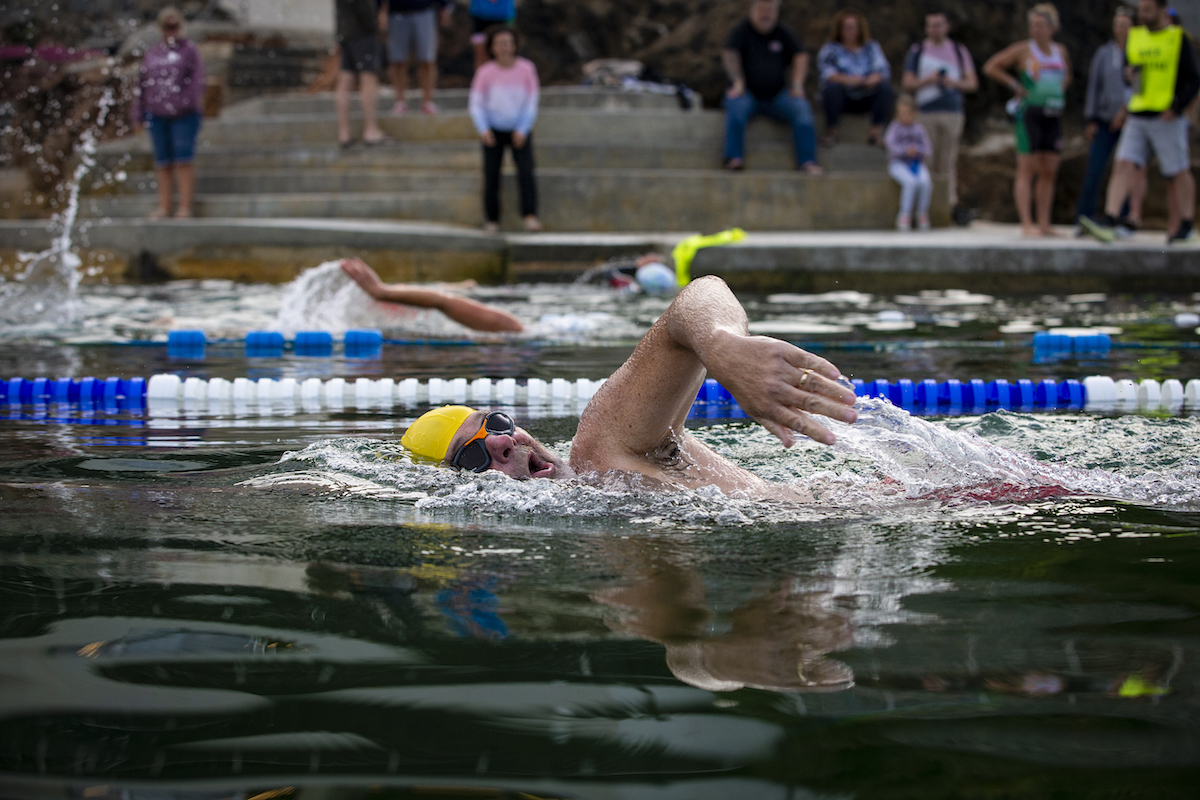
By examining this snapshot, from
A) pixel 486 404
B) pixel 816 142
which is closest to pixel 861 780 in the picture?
pixel 486 404

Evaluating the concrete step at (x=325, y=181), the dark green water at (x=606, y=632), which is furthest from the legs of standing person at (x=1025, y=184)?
the dark green water at (x=606, y=632)

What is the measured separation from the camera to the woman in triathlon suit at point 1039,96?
34.2 ft

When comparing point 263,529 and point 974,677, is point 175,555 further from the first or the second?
point 974,677

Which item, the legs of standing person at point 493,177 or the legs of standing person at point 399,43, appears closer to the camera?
the legs of standing person at point 493,177

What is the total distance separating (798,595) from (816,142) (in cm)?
1195

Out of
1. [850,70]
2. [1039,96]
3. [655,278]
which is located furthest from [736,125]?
[655,278]

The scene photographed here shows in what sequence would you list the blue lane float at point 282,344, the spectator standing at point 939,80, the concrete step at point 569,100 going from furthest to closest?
1. the concrete step at point 569,100
2. the spectator standing at point 939,80
3. the blue lane float at point 282,344

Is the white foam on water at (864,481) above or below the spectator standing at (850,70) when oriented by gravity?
below

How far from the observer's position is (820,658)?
2.10 meters

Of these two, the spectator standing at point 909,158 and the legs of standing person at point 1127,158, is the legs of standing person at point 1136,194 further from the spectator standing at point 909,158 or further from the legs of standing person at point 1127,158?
the spectator standing at point 909,158

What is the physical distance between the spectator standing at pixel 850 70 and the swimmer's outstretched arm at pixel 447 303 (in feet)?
23.4

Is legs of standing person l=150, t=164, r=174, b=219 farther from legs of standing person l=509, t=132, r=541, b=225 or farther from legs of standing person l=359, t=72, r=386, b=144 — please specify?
legs of standing person l=509, t=132, r=541, b=225

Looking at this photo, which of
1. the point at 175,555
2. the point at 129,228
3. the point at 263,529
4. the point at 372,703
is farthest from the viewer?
the point at 129,228

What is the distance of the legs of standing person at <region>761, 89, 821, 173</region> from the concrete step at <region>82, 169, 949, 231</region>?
0.21 metres
